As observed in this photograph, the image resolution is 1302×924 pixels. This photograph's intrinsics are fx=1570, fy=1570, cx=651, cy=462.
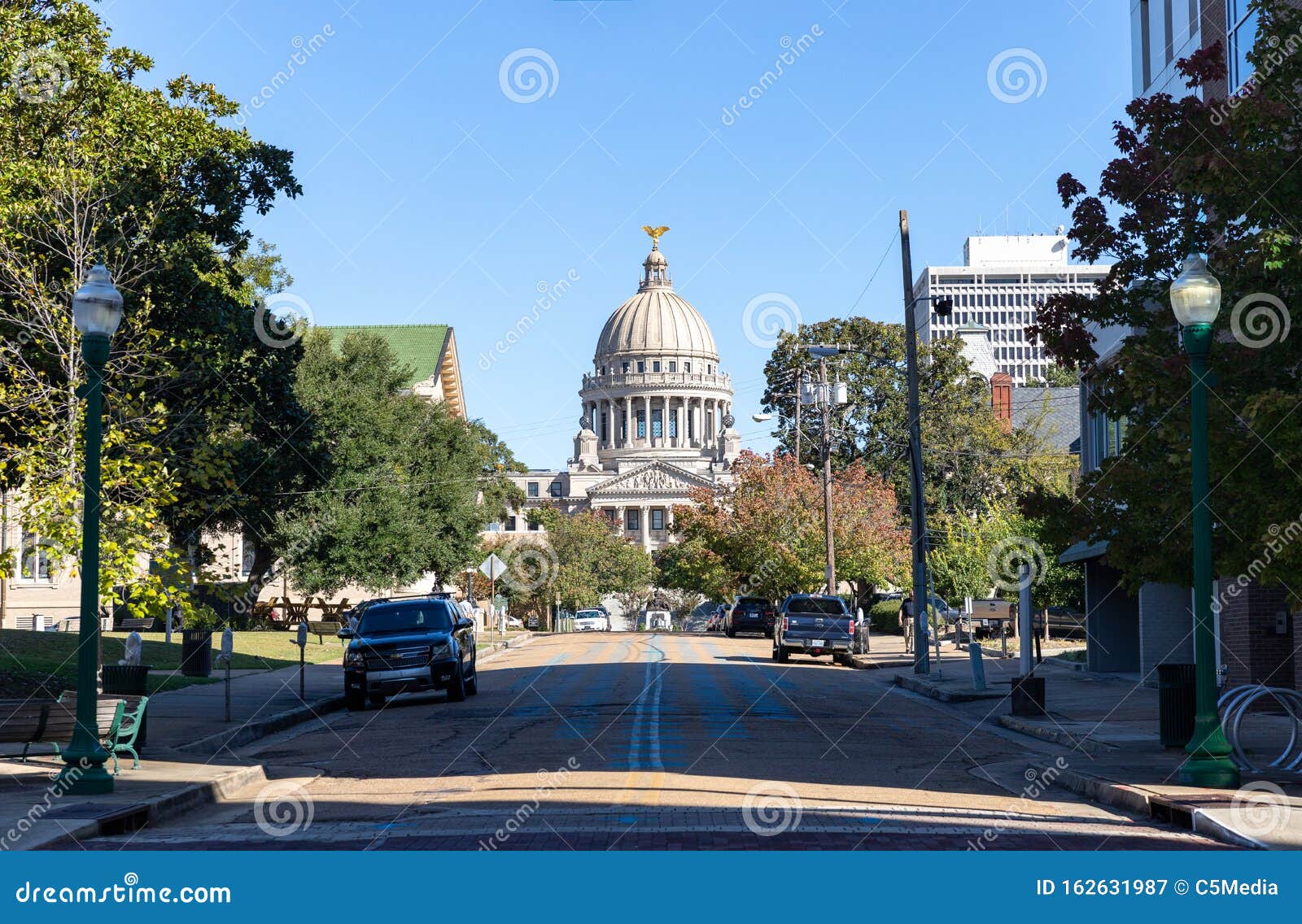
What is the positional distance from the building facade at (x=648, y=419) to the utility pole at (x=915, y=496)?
124m

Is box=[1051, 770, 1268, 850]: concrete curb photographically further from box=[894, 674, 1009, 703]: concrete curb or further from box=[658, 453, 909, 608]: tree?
box=[658, 453, 909, 608]: tree

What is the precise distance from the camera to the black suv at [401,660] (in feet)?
82.0

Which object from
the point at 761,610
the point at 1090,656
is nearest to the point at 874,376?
the point at 761,610

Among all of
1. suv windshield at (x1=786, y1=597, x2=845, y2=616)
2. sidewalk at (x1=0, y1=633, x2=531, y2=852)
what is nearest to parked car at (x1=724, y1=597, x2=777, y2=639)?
suv windshield at (x1=786, y1=597, x2=845, y2=616)

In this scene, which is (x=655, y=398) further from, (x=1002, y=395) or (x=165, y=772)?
(x=165, y=772)

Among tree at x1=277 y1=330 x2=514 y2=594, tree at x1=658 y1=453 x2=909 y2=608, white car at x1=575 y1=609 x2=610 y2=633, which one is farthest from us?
white car at x1=575 y1=609 x2=610 y2=633

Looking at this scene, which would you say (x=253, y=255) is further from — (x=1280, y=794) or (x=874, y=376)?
(x=1280, y=794)

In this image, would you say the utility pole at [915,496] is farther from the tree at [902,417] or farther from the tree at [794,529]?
the tree at [902,417]

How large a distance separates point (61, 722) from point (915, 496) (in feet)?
75.8

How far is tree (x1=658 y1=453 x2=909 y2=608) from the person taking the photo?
65.4 metres

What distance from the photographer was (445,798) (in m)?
13.4

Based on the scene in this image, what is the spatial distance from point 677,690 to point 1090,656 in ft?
36.5

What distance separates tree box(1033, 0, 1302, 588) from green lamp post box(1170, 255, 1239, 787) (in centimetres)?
50

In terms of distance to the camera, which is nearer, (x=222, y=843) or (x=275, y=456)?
(x=222, y=843)
